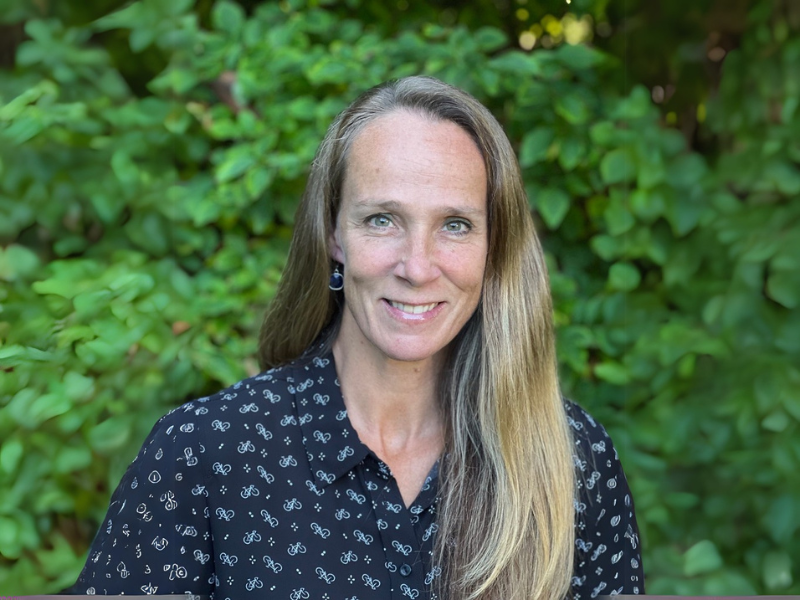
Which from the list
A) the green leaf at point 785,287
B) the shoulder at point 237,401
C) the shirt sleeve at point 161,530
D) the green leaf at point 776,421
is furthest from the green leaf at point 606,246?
the shirt sleeve at point 161,530

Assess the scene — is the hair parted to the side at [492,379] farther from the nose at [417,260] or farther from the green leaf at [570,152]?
the green leaf at [570,152]

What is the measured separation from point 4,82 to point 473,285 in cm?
135

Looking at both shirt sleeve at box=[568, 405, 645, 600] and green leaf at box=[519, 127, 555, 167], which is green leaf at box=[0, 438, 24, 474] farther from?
green leaf at box=[519, 127, 555, 167]

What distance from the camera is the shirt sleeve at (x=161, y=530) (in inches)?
62.3

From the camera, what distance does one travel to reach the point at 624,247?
98.9 inches

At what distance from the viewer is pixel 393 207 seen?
164 centimetres

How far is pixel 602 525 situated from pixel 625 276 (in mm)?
873

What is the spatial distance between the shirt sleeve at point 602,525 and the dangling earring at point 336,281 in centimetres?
61

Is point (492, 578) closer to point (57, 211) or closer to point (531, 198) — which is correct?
point (531, 198)

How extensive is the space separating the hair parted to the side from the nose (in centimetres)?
19

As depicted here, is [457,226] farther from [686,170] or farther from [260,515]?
[686,170]

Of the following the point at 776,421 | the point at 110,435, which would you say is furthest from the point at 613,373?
the point at 110,435

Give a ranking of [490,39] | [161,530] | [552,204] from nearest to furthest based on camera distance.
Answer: [161,530] < [490,39] < [552,204]

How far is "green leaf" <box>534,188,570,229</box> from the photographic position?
2.51 metres
